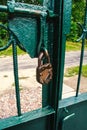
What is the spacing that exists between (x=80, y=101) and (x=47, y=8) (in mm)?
597

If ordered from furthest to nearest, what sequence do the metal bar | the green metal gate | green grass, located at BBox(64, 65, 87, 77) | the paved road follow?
the paved road < green grass, located at BBox(64, 65, 87, 77) < the green metal gate < the metal bar

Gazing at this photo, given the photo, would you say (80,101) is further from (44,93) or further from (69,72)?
(69,72)

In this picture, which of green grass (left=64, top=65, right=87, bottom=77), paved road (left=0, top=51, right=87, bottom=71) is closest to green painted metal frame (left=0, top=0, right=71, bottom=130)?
green grass (left=64, top=65, right=87, bottom=77)

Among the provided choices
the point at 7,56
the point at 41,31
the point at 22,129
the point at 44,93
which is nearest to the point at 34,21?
the point at 41,31

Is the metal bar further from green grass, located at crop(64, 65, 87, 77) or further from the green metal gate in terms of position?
green grass, located at crop(64, 65, 87, 77)

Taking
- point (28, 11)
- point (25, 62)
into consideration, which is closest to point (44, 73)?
point (28, 11)

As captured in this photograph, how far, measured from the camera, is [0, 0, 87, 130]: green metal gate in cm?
125

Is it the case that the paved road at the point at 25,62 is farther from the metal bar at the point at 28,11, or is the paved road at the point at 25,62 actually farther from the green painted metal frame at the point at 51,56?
the metal bar at the point at 28,11

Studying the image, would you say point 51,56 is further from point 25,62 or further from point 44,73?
point 25,62

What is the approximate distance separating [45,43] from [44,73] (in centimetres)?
14

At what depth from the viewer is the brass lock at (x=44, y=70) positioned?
1.32 m

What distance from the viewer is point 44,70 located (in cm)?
134

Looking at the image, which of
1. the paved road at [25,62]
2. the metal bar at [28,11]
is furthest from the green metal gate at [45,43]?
the paved road at [25,62]

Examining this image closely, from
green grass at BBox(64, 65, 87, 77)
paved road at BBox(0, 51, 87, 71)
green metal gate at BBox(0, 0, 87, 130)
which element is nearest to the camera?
green metal gate at BBox(0, 0, 87, 130)
